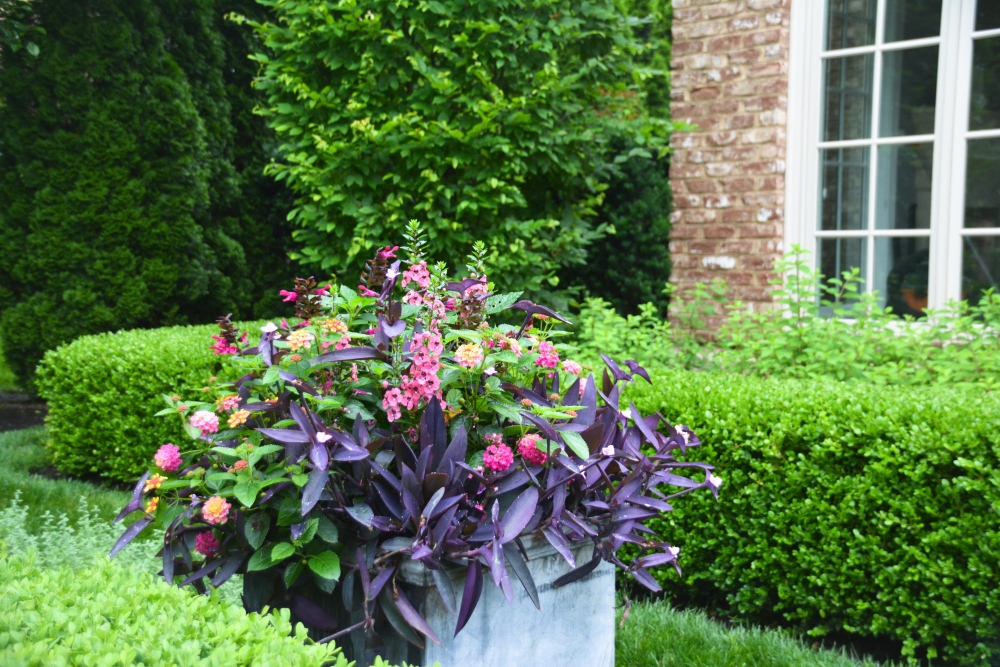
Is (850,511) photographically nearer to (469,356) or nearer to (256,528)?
(469,356)

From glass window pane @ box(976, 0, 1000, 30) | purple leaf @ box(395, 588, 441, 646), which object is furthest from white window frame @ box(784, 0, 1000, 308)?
purple leaf @ box(395, 588, 441, 646)

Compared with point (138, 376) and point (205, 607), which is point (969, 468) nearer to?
point (205, 607)

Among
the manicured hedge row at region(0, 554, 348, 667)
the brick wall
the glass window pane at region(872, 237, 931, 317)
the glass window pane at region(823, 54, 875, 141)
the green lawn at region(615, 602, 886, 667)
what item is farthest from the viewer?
the brick wall

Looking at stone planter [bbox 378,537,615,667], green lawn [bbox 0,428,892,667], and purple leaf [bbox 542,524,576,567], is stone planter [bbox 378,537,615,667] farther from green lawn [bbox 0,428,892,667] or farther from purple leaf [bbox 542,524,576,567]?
green lawn [bbox 0,428,892,667]

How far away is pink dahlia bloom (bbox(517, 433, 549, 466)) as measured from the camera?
72.5 inches

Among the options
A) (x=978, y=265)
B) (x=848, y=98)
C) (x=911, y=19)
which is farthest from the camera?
(x=848, y=98)

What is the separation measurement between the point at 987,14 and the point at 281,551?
14.9 ft

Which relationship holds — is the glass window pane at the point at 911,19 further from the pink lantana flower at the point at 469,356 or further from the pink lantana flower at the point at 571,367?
the pink lantana flower at the point at 469,356

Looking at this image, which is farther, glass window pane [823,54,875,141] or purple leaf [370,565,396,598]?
glass window pane [823,54,875,141]

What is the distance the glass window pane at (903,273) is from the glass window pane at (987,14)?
1150 mm

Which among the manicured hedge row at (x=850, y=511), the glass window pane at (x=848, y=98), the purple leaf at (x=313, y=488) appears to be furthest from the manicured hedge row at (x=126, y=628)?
the glass window pane at (x=848, y=98)

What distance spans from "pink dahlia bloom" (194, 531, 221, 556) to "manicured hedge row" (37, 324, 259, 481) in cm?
262

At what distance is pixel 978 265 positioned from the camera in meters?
4.41

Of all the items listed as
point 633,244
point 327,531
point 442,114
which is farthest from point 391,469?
point 633,244
